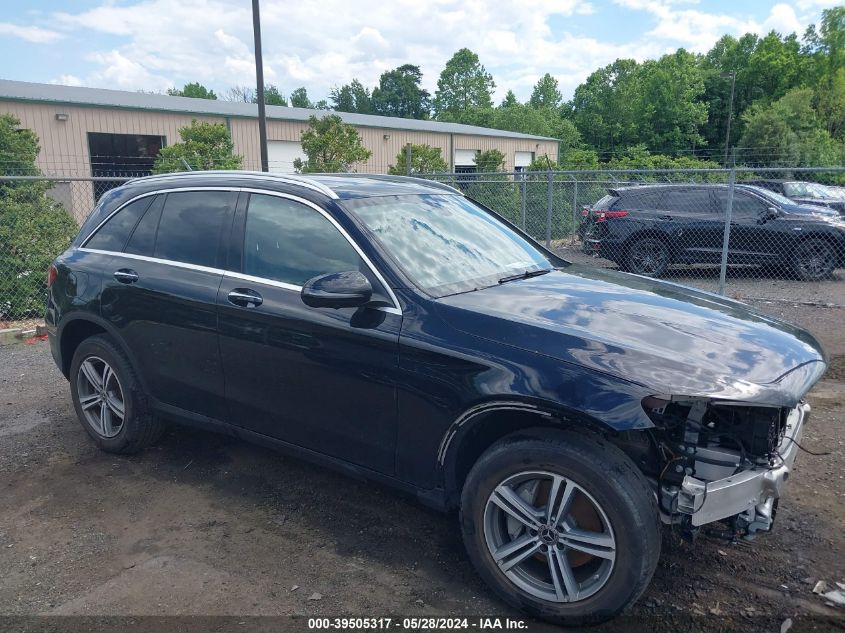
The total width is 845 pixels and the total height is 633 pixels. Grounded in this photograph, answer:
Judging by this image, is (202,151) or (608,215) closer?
(608,215)

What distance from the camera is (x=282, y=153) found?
26375 mm

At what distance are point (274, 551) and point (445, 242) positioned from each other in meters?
1.86

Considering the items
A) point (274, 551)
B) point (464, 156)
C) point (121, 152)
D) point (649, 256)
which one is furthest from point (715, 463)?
point (464, 156)

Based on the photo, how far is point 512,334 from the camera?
9.37 feet

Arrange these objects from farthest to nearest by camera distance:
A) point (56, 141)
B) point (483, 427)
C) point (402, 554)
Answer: point (56, 141), point (402, 554), point (483, 427)

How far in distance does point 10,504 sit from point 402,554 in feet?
8.02

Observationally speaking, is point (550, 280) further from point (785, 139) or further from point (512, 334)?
point (785, 139)

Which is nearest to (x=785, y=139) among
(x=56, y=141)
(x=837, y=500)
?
(x=56, y=141)

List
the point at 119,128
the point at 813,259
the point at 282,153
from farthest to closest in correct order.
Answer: the point at 282,153 → the point at 119,128 → the point at 813,259

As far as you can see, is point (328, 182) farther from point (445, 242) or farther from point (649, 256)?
point (649, 256)

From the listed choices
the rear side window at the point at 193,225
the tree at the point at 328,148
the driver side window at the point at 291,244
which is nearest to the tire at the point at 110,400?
the rear side window at the point at 193,225

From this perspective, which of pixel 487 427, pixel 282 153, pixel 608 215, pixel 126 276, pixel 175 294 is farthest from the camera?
pixel 282 153

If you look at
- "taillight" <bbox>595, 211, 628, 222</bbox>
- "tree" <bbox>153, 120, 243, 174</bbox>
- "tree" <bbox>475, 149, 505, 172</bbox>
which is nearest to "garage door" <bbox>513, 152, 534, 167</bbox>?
"tree" <bbox>475, 149, 505, 172</bbox>

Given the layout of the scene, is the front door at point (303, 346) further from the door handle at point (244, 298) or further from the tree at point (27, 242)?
the tree at point (27, 242)
